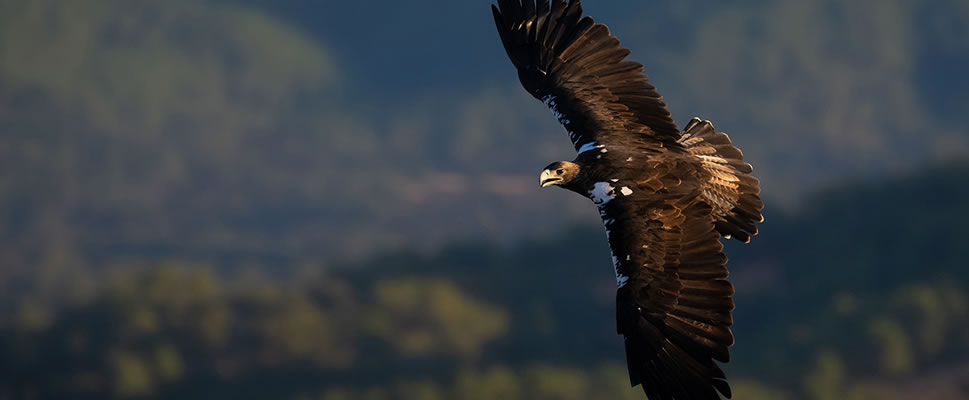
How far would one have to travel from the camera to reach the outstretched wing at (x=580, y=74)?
15094 millimetres

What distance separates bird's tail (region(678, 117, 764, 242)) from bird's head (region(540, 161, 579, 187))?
1.51 metres

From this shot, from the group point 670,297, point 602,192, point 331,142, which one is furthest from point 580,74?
point 331,142

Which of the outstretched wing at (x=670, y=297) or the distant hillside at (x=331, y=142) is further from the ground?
the distant hillside at (x=331, y=142)

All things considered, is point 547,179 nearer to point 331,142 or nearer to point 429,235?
point 429,235

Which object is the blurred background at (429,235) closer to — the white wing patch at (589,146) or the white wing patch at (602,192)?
the white wing patch at (589,146)

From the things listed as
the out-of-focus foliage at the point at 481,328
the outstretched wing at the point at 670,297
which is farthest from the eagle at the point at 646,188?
the out-of-focus foliage at the point at 481,328

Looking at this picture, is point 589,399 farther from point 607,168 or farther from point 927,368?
point 607,168

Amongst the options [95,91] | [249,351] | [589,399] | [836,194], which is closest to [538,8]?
[589,399]

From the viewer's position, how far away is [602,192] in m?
14.3

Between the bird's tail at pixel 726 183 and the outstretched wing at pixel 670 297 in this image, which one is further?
the bird's tail at pixel 726 183

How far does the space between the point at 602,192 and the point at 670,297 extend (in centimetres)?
140

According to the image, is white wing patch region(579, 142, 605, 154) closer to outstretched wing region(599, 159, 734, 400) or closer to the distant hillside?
outstretched wing region(599, 159, 734, 400)

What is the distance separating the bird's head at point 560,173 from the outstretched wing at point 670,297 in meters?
0.83

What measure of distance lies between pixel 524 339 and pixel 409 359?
1389 centimetres
